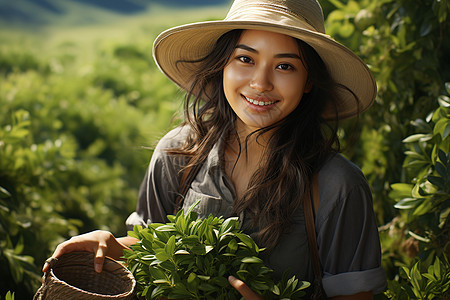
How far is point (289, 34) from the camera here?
1.53 meters

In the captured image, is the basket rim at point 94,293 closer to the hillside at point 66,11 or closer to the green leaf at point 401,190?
the green leaf at point 401,190

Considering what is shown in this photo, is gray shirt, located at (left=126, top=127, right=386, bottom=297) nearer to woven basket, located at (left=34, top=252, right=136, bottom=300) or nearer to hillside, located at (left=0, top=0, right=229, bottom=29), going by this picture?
woven basket, located at (left=34, top=252, right=136, bottom=300)

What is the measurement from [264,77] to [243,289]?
23.9 inches

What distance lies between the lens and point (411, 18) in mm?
2172

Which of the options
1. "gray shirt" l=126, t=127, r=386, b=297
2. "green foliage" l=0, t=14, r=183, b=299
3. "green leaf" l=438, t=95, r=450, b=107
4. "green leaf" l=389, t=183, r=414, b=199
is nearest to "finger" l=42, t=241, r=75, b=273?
"gray shirt" l=126, t=127, r=386, b=297

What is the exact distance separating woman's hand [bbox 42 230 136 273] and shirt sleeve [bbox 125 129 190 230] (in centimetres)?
21

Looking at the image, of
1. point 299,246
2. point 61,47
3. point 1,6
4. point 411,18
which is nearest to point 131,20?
point 61,47

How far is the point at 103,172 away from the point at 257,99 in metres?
2.41

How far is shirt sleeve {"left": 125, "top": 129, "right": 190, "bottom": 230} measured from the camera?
190 centimetres

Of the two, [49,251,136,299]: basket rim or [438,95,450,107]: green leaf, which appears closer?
[49,251,136,299]: basket rim

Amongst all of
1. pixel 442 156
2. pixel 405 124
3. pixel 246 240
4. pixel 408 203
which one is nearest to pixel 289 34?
pixel 246 240

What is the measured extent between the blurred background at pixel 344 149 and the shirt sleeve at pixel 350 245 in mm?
169

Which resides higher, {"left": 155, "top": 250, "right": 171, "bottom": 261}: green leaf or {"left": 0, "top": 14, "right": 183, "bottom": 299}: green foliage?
{"left": 155, "top": 250, "right": 171, "bottom": 261}: green leaf

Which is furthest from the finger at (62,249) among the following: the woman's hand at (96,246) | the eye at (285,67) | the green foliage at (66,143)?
the eye at (285,67)
